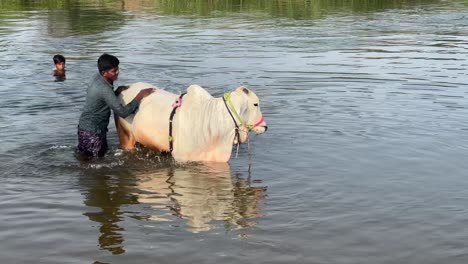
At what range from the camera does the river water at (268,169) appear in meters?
6.34

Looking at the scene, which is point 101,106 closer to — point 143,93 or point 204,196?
point 143,93

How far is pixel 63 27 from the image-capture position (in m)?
27.6

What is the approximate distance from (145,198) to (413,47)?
14.9 m

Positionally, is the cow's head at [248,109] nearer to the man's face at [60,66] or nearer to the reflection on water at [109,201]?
the reflection on water at [109,201]

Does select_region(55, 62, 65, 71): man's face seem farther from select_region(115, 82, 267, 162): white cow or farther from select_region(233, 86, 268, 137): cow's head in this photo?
select_region(233, 86, 268, 137): cow's head

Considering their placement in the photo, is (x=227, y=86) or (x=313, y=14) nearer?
(x=227, y=86)

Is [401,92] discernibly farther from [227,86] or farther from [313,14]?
[313,14]

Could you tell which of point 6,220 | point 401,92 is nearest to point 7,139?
point 6,220

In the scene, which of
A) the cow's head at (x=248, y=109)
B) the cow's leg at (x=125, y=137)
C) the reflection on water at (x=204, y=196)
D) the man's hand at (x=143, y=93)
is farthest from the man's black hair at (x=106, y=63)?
the cow's head at (x=248, y=109)

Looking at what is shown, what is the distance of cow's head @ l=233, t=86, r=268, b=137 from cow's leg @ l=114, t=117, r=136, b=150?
5.71 ft

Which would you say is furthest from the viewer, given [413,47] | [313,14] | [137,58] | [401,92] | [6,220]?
[313,14]

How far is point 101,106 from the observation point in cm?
906

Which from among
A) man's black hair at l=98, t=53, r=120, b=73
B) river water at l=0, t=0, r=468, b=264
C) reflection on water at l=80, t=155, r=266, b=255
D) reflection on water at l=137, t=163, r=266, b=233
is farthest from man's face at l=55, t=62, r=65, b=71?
reflection on water at l=137, t=163, r=266, b=233

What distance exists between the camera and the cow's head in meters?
8.23
